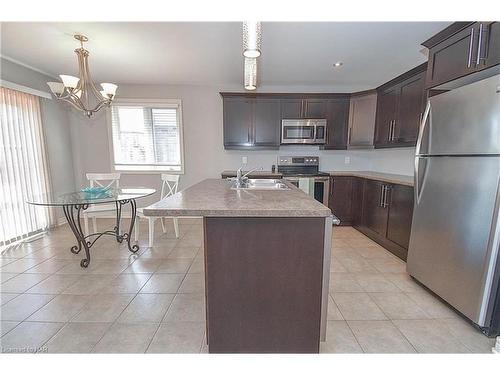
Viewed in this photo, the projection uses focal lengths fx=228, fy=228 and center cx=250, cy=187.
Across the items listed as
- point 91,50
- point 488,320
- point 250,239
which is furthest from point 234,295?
point 91,50

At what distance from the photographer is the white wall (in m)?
4.02

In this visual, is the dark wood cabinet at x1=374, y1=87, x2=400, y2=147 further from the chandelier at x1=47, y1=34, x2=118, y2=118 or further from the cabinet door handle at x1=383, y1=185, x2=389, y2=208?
the chandelier at x1=47, y1=34, x2=118, y2=118

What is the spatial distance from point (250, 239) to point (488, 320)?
1695 millimetres

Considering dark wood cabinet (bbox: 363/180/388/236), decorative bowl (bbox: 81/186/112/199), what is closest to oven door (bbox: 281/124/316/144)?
dark wood cabinet (bbox: 363/180/388/236)

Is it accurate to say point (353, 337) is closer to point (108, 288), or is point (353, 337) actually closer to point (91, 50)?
point (108, 288)

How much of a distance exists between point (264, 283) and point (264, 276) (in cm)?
4

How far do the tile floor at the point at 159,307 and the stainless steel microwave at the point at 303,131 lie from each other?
1.91 m

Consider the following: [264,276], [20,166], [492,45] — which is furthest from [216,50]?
[20,166]

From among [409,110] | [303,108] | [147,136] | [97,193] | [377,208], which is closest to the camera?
[97,193]

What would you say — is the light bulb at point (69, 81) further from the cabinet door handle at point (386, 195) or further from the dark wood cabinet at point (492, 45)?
the cabinet door handle at point (386, 195)

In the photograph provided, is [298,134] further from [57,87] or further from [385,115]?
[57,87]

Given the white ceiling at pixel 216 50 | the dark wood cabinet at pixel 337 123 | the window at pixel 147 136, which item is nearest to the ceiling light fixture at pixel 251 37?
the white ceiling at pixel 216 50

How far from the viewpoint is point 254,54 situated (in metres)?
1.47

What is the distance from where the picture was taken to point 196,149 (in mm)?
4168
